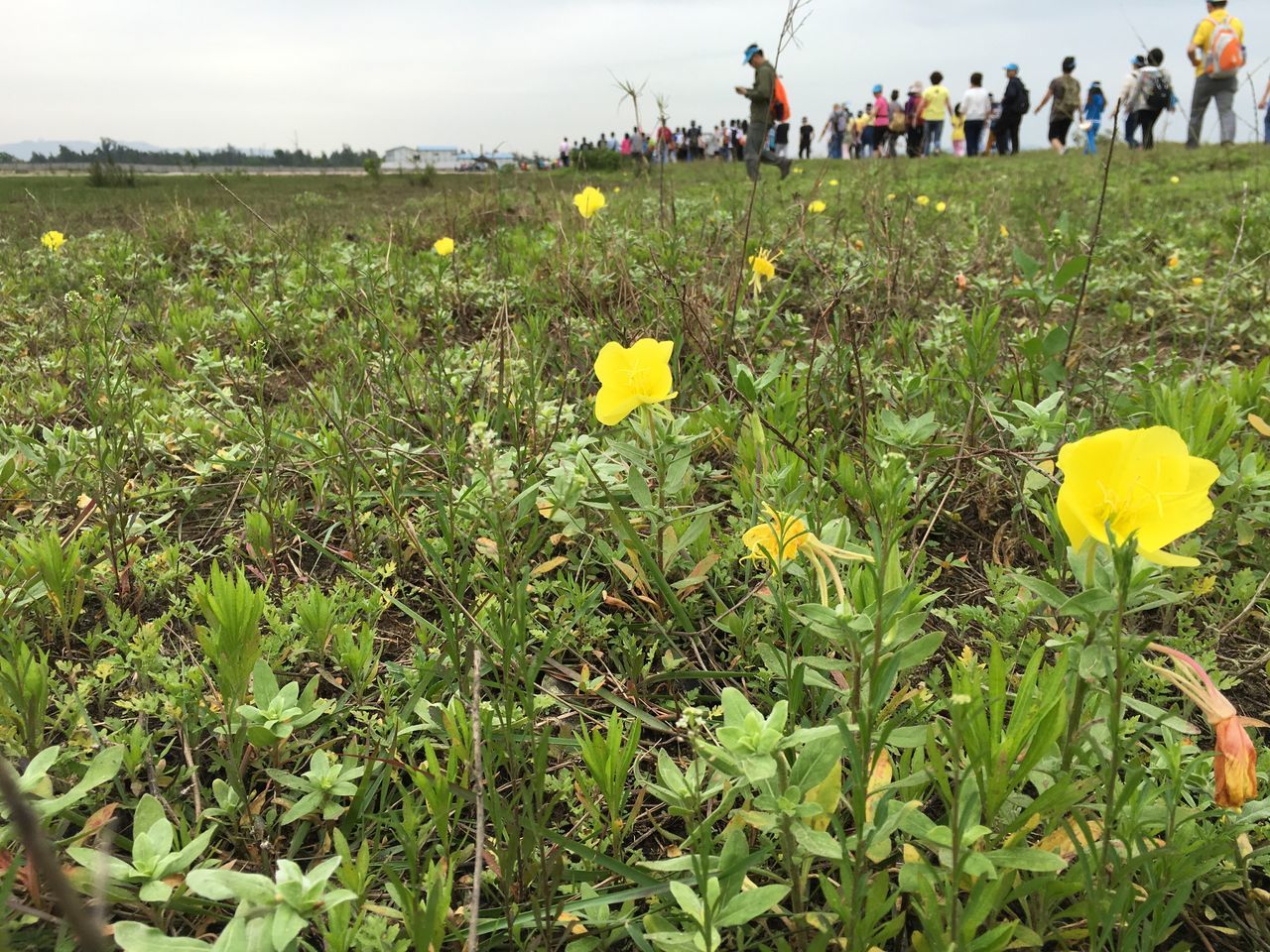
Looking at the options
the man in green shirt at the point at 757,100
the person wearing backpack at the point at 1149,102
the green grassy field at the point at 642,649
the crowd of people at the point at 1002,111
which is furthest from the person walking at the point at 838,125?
the green grassy field at the point at 642,649

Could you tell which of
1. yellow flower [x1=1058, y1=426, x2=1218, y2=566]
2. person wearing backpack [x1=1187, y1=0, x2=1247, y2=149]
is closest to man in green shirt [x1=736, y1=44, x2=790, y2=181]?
person wearing backpack [x1=1187, y1=0, x2=1247, y2=149]

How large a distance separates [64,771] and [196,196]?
36.5 feet

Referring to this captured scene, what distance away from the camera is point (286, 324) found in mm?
3592

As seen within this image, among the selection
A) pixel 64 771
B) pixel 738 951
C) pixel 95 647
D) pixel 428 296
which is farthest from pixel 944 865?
pixel 428 296

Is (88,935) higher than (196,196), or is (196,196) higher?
(196,196)

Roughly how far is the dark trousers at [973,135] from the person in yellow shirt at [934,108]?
65 cm

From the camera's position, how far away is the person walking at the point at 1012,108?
17.7m

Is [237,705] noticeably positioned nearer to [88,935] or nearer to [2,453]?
[88,935]

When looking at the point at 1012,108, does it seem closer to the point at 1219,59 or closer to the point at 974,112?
the point at 974,112

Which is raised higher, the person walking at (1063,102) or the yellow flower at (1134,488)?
the person walking at (1063,102)

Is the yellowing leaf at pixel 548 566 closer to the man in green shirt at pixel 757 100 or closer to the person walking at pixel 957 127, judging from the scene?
the man in green shirt at pixel 757 100

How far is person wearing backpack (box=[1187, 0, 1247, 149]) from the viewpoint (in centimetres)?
1193

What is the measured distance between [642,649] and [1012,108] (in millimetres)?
20037

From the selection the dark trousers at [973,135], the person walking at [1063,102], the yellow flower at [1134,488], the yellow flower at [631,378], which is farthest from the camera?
the dark trousers at [973,135]
